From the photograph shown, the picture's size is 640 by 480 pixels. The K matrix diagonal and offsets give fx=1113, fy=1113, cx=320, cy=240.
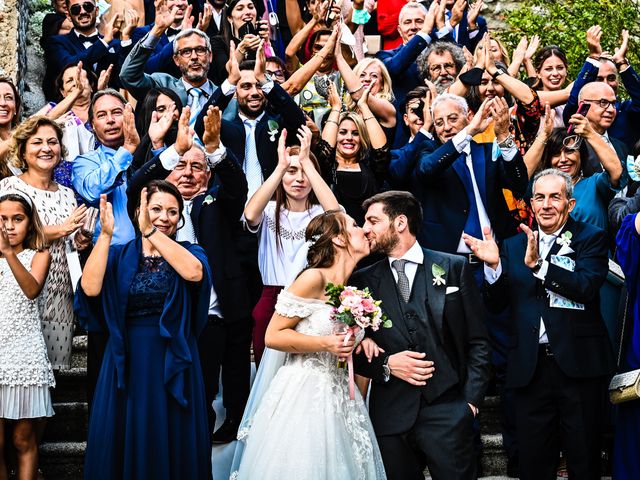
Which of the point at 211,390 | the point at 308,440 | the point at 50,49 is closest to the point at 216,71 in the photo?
the point at 50,49

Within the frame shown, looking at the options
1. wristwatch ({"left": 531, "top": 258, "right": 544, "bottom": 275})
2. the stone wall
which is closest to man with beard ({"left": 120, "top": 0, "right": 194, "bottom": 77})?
the stone wall

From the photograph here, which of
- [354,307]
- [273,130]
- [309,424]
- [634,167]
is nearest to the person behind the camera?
[354,307]

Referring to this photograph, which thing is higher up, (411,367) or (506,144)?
(506,144)

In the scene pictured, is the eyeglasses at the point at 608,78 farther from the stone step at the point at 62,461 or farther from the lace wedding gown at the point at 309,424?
the stone step at the point at 62,461

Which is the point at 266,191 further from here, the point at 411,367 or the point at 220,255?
the point at 411,367

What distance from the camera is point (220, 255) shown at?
759 cm

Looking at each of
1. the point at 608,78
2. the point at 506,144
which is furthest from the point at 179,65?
the point at 608,78

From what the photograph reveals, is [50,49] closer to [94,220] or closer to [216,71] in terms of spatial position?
[216,71]

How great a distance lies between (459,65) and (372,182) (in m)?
2.29

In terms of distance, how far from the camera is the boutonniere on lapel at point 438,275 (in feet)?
20.8

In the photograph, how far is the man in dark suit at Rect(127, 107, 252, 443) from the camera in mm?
7438

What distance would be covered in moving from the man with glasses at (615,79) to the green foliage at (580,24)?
3.34 feet

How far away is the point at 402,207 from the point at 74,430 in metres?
2.89

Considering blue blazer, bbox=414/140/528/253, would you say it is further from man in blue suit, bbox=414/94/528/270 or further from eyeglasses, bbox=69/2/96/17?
eyeglasses, bbox=69/2/96/17
